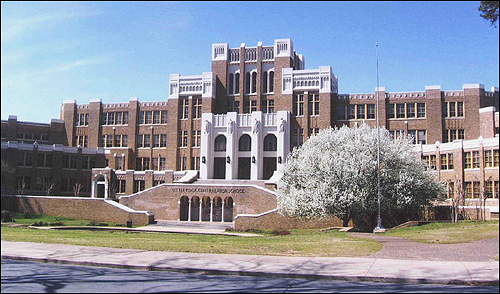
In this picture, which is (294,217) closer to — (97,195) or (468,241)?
(468,241)

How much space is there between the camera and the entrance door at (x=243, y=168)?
59375 millimetres

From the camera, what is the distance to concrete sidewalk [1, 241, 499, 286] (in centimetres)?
1378

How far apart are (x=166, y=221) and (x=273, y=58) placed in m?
24.9

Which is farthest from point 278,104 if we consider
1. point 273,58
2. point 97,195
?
point 97,195

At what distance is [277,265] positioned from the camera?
1577cm

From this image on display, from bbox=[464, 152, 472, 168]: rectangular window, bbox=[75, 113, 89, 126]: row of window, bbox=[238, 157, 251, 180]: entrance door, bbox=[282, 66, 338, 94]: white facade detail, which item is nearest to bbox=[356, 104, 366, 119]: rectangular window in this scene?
bbox=[282, 66, 338, 94]: white facade detail

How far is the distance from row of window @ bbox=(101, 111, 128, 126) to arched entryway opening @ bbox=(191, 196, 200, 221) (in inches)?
862

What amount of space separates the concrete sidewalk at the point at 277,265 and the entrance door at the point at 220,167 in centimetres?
4072

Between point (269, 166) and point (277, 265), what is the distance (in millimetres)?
42773

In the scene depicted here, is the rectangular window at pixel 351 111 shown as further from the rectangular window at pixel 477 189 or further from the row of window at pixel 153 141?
the row of window at pixel 153 141

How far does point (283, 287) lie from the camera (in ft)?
40.6

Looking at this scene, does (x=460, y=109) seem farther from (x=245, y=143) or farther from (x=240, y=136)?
(x=240, y=136)

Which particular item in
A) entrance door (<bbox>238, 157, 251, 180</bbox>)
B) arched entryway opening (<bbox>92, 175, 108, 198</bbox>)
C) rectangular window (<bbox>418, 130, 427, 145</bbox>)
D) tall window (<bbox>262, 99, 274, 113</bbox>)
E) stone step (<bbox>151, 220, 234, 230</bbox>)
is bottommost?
stone step (<bbox>151, 220, 234, 230</bbox>)

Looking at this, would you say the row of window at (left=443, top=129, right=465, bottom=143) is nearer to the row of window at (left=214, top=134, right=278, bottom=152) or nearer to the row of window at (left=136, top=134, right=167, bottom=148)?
the row of window at (left=214, top=134, right=278, bottom=152)
